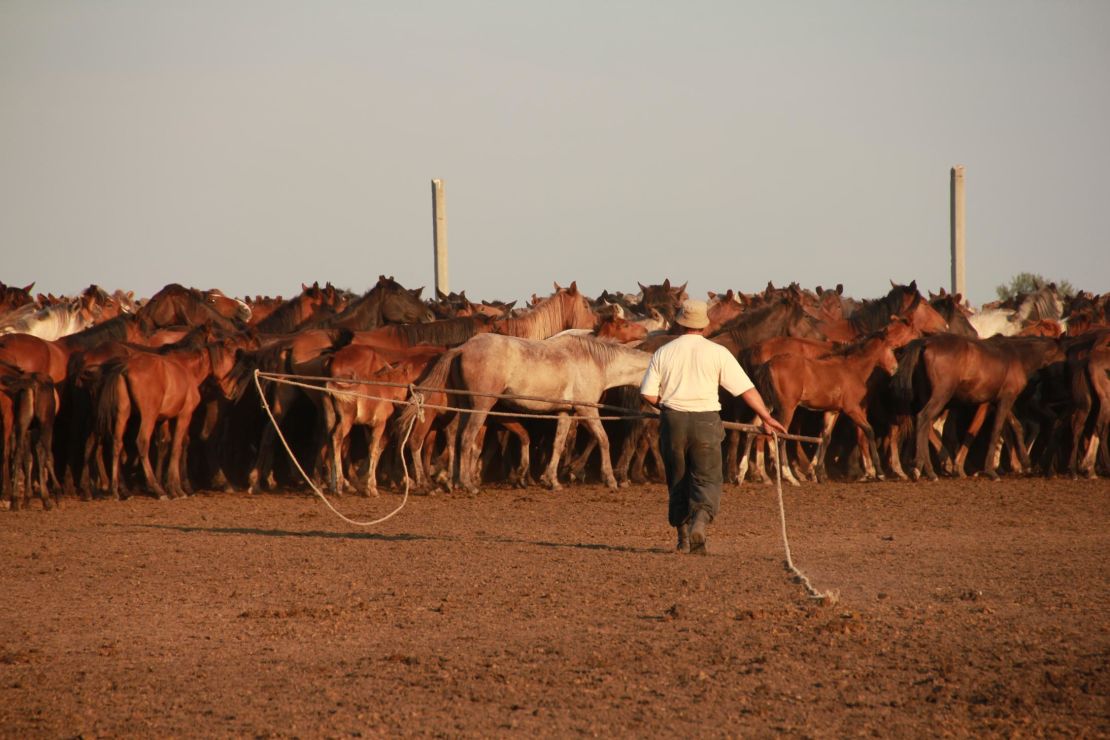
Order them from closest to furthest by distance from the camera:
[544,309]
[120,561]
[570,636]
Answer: [570,636] → [120,561] → [544,309]

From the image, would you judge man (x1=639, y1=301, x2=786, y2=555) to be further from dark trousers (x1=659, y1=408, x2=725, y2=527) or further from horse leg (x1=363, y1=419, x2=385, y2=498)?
horse leg (x1=363, y1=419, x2=385, y2=498)

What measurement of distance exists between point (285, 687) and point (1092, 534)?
8386mm

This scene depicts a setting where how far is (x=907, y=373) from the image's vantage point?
1820cm

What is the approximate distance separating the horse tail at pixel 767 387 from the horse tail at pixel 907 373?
6.47 feet

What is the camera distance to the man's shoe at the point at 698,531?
10883 mm

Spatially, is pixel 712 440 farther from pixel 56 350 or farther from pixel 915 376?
pixel 56 350

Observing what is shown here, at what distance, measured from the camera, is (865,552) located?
11367 mm

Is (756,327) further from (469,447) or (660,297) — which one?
(660,297)

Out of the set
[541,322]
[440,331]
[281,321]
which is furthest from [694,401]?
[281,321]

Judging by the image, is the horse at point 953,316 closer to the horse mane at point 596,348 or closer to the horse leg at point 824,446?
the horse leg at point 824,446

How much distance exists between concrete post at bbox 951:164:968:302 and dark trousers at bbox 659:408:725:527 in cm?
2282

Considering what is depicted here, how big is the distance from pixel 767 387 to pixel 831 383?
3.17 ft

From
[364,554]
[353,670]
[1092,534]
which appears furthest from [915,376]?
[353,670]

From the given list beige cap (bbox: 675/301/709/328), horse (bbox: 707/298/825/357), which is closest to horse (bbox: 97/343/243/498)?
horse (bbox: 707/298/825/357)
